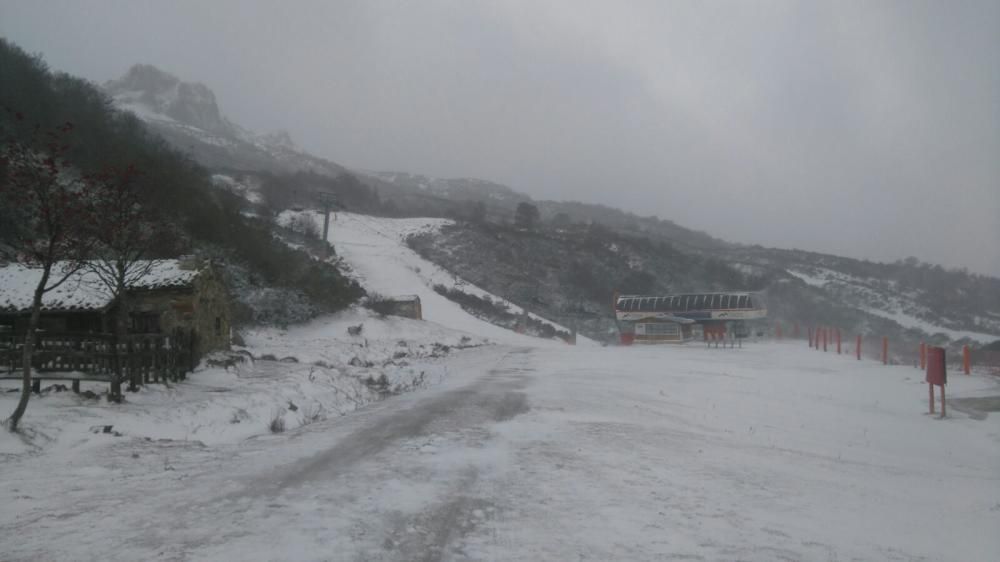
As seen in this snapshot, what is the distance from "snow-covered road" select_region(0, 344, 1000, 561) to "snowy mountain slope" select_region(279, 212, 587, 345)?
34.4 m

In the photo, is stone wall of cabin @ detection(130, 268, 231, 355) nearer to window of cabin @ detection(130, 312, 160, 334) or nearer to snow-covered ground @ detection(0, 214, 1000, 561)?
window of cabin @ detection(130, 312, 160, 334)

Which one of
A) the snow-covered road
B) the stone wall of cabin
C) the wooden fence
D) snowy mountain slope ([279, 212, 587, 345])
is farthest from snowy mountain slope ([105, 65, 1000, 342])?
the stone wall of cabin

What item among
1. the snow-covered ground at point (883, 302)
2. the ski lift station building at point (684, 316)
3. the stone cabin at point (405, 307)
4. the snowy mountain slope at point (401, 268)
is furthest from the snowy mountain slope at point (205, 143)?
the snow-covered ground at point (883, 302)

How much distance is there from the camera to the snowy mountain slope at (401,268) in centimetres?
4850

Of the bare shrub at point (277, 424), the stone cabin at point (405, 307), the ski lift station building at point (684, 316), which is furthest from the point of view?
the ski lift station building at point (684, 316)

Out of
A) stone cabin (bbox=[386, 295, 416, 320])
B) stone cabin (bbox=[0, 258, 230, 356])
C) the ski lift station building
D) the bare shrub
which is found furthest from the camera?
the ski lift station building

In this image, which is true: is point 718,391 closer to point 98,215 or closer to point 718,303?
point 98,215

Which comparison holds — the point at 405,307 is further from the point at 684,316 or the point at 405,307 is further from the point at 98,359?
the point at 98,359

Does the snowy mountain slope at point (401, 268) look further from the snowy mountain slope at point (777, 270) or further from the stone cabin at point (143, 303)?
the stone cabin at point (143, 303)

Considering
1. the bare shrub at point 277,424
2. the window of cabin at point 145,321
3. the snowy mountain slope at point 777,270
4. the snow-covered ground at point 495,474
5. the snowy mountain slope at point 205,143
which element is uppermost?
the snowy mountain slope at point 205,143

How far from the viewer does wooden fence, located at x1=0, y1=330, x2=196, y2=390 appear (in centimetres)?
1159

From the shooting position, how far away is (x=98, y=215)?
445 inches

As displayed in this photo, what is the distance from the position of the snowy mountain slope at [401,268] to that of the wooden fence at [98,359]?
3178 cm

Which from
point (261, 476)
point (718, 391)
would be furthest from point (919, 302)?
point (261, 476)
